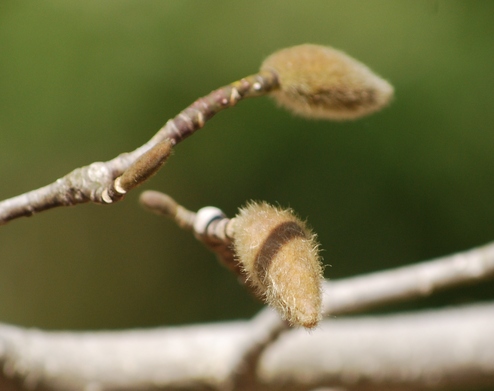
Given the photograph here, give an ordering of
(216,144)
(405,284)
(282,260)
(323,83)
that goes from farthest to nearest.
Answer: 1. (216,144)
2. (405,284)
3. (323,83)
4. (282,260)

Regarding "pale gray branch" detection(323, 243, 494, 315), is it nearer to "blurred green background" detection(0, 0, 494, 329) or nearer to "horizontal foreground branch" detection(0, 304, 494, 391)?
"horizontal foreground branch" detection(0, 304, 494, 391)

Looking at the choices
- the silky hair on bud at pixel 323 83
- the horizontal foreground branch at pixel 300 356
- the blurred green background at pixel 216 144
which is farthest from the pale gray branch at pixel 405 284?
the blurred green background at pixel 216 144

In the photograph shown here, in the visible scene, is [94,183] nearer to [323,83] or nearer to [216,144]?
[323,83]

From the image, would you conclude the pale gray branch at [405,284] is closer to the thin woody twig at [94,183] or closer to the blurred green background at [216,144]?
the thin woody twig at [94,183]

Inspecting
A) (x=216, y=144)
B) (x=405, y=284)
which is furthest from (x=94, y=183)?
(x=216, y=144)

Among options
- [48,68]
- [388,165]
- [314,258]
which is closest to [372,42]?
[388,165]
